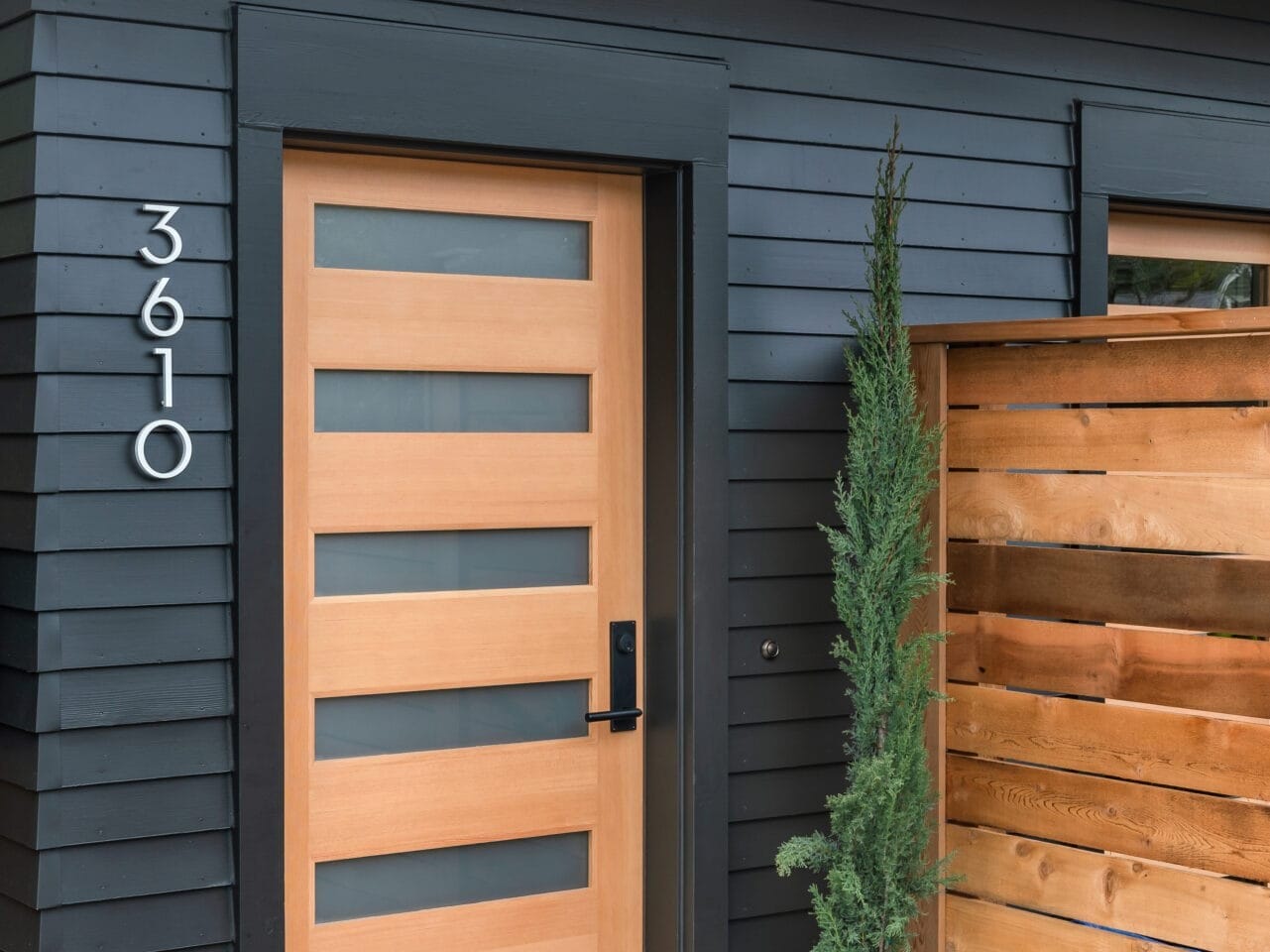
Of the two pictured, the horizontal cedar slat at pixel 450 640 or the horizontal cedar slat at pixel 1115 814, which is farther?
the horizontal cedar slat at pixel 450 640

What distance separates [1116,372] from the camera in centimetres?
316

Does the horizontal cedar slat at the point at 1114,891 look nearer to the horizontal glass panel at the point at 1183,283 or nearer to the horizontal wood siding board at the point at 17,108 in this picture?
the horizontal glass panel at the point at 1183,283

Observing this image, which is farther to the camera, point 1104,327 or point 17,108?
point 1104,327

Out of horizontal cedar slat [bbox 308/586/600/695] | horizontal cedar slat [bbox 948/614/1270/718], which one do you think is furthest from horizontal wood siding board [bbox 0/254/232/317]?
horizontal cedar slat [bbox 948/614/1270/718]

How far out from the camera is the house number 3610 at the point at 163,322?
274cm

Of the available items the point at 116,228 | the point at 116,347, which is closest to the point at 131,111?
the point at 116,228

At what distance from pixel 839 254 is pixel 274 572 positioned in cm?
159

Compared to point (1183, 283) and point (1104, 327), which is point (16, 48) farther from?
point (1183, 283)

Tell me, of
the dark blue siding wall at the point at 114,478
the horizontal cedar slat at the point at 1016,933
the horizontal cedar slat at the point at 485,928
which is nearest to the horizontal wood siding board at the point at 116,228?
the dark blue siding wall at the point at 114,478

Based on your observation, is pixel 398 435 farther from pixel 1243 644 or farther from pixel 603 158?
pixel 1243 644

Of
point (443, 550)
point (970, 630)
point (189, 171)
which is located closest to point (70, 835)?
point (443, 550)

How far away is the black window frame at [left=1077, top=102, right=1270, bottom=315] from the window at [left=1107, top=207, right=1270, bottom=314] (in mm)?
90

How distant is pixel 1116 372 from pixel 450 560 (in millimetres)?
1557

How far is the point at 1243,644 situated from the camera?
2.96 meters
